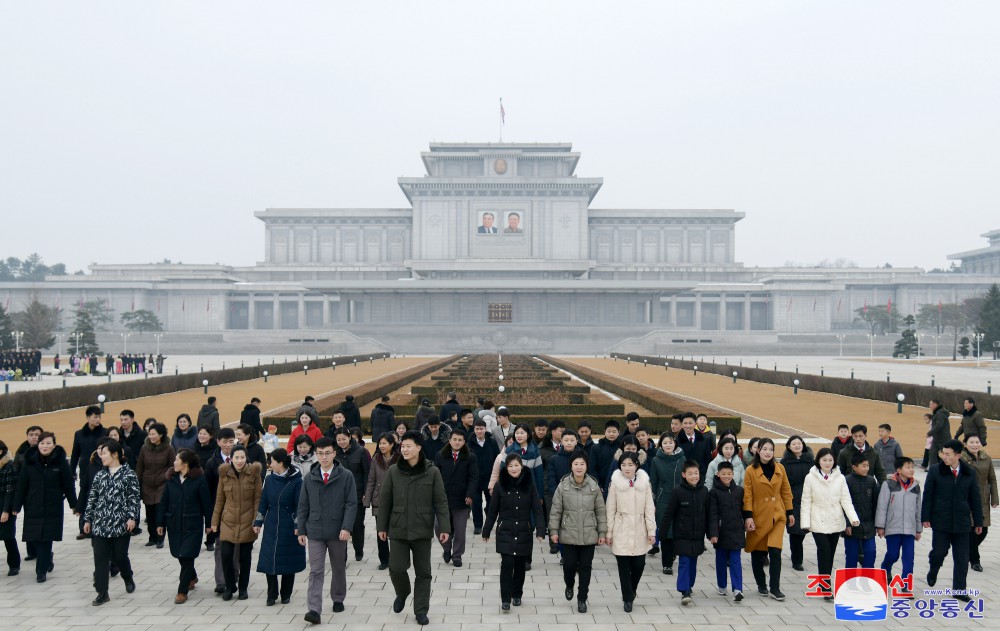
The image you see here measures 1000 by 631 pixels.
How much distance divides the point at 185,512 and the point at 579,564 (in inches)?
143

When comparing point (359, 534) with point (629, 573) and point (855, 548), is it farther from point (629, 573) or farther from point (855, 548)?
point (855, 548)

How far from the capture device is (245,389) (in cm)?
2666

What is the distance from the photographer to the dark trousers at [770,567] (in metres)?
6.88

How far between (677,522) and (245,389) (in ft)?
73.8

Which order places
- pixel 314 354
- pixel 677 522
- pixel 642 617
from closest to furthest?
pixel 642 617 → pixel 677 522 → pixel 314 354

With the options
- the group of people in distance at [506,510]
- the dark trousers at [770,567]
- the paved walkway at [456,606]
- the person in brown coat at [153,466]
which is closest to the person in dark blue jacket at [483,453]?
the group of people in distance at [506,510]

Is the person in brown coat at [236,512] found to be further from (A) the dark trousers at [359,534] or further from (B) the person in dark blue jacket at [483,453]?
(B) the person in dark blue jacket at [483,453]

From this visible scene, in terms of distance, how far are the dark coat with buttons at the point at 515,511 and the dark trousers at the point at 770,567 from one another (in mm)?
2039

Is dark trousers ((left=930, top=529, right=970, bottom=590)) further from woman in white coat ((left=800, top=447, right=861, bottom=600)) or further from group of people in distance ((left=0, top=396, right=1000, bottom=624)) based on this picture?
woman in white coat ((left=800, top=447, right=861, bottom=600))

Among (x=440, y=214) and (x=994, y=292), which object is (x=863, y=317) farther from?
(x=440, y=214)

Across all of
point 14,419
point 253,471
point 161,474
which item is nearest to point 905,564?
point 253,471

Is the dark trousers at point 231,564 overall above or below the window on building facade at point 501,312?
below

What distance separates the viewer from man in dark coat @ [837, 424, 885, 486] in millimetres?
7824

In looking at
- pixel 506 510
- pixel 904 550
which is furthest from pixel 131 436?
pixel 904 550
